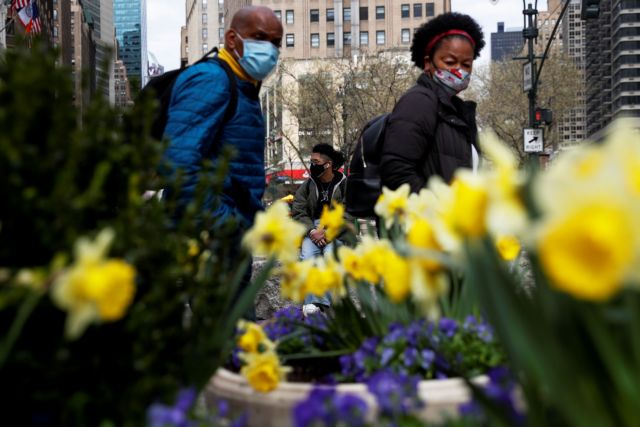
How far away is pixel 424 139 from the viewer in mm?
3982

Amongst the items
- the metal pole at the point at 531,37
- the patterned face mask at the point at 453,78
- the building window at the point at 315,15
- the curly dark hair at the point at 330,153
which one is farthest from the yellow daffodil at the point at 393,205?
the building window at the point at 315,15

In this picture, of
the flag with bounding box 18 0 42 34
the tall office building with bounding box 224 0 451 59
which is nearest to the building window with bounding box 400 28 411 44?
the tall office building with bounding box 224 0 451 59

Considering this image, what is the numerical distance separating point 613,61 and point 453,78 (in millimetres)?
148609

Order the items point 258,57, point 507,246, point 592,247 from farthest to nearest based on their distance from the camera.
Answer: point 258,57, point 507,246, point 592,247

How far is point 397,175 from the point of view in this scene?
3902 mm

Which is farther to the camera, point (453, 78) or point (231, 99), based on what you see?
point (453, 78)

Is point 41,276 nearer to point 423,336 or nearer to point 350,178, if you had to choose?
point 423,336

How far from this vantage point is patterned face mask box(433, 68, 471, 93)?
4.13 meters

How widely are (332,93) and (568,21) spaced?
501 ft

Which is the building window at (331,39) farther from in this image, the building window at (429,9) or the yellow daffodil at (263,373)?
the yellow daffodil at (263,373)

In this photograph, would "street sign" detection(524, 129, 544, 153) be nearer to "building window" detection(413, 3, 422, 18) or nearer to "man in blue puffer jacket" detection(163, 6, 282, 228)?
"man in blue puffer jacket" detection(163, 6, 282, 228)

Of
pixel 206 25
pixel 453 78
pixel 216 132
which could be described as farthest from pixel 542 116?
pixel 206 25

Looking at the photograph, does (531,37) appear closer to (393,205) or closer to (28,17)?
(28,17)

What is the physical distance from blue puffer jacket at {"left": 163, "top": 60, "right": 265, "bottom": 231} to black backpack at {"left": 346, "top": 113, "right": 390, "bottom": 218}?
665 mm
